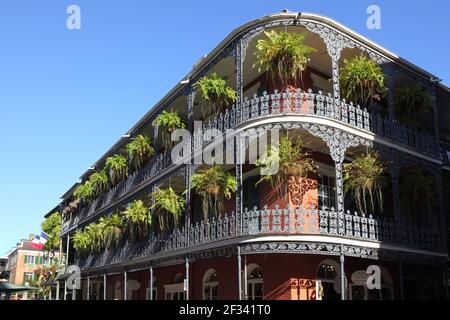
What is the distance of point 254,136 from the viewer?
538 inches

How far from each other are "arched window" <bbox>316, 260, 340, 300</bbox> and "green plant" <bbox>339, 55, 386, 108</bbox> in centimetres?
487

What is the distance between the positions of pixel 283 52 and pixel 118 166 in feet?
40.4

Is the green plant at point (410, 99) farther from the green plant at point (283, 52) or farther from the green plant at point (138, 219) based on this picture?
the green plant at point (138, 219)

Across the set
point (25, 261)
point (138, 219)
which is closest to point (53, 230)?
point (138, 219)

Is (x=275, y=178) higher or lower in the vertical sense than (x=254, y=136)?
lower

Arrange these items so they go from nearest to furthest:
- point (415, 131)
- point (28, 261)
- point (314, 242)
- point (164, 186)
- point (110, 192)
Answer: point (314, 242) < point (415, 131) < point (164, 186) < point (110, 192) < point (28, 261)

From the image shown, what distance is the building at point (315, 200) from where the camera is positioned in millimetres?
13102

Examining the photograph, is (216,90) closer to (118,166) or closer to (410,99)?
(410,99)
